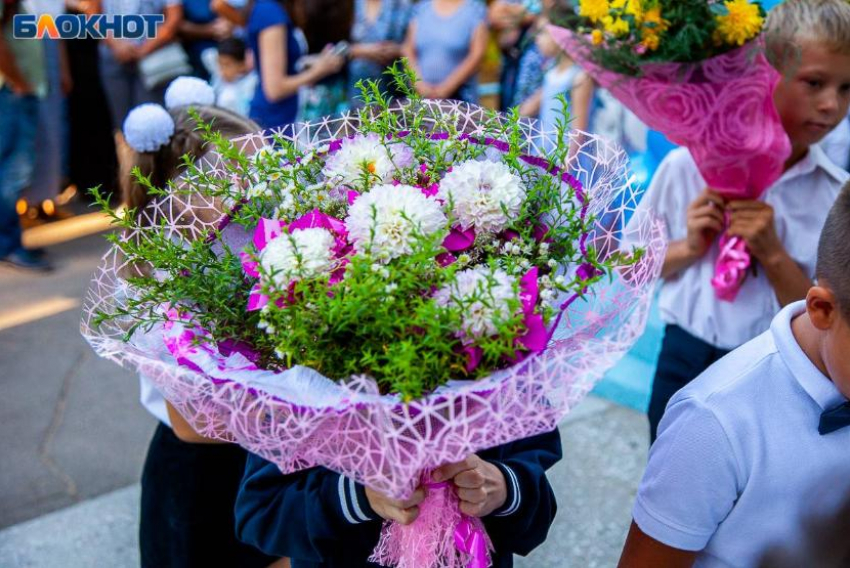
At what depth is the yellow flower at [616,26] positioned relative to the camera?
2229 millimetres

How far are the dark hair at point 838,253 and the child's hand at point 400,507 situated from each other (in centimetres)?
75

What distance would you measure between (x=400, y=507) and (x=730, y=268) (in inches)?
54.4

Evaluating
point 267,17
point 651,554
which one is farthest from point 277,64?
point 651,554

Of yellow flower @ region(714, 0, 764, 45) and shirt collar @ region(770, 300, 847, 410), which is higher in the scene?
yellow flower @ region(714, 0, 764, 45)

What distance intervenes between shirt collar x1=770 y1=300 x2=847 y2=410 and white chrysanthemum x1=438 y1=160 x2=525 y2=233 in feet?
1.76

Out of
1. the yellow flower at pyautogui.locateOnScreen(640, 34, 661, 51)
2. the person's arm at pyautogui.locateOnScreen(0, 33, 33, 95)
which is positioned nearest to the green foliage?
the yellow flower at pyautogui.locateOnScreen(640, 34, 661, 51)

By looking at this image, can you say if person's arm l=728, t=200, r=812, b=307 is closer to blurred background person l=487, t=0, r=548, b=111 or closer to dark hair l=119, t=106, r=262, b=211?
dark hair l=119, t=106, r=262, b=211

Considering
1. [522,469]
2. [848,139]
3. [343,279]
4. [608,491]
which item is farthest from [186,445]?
[848,139]

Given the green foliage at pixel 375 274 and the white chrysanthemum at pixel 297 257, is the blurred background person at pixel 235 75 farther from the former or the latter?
the white chrysanthemum at pixel 297 257

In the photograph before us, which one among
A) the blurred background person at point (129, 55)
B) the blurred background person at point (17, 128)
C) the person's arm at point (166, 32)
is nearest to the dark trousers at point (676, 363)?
the blurred background person at point (17, 128)

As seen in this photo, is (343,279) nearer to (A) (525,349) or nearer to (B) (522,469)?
(A) (525,349)

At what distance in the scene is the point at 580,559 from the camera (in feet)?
10.9

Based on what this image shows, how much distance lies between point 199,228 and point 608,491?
2521 millimetres

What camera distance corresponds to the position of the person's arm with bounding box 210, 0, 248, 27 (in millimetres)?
6996
